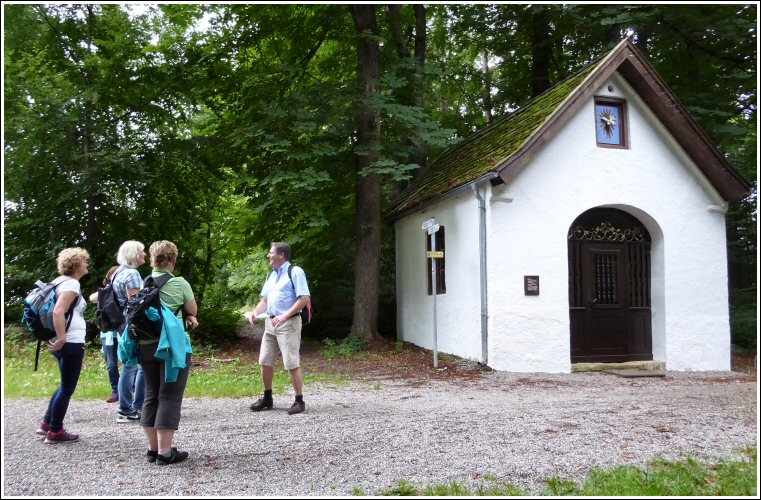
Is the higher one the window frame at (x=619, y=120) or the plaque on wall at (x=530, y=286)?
the window frame at (x=619, y=120)

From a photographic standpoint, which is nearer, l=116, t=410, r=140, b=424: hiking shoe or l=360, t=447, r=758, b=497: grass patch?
l=360, t=447, r=758, b=497: grass patch

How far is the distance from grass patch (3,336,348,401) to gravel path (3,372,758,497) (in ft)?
1.99

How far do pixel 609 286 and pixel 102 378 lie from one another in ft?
30.8

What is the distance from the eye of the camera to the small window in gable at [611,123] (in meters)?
11.7

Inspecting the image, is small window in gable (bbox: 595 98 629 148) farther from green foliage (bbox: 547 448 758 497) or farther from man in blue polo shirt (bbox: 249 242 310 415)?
green foliage (bbox: 547 448 758 497)

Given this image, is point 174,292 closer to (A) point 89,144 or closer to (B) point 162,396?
(B) point 162,396

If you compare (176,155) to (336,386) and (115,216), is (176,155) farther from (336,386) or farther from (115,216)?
(336,386)

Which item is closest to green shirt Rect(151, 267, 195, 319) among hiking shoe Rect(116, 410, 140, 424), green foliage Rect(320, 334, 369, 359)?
hiking shoe Rect(116, 410, 140, 424)

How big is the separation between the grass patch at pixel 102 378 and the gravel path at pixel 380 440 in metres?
0.61

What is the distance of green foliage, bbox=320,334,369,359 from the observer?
1384 centimetres

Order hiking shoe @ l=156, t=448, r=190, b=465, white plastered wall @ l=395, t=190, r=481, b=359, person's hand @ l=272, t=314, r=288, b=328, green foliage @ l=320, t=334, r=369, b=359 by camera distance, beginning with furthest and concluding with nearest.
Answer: green foliage @ l=320, t=334, r=369, b=359, white plastered wall @ l=395, t=190, r=481, b=359, person's hand @ l=272, t=314, r=288, b=328, hiking shoe @ l=156, t=448, r=190, b=465

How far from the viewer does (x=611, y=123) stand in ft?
38.5

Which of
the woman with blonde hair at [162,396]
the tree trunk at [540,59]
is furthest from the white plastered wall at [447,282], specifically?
the woman with blonde hair at [162,396]

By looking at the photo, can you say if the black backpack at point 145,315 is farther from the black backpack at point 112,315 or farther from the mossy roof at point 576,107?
the mossy roof at point 576,107
